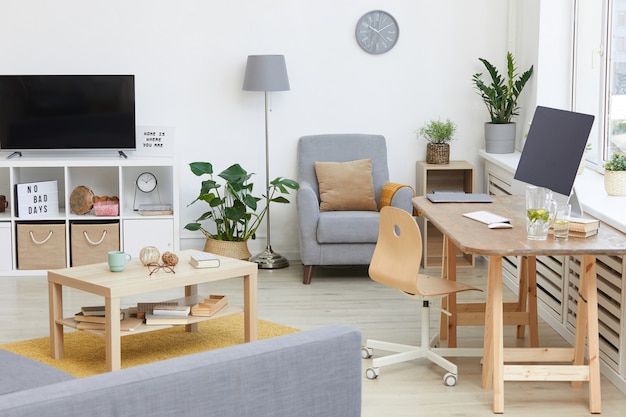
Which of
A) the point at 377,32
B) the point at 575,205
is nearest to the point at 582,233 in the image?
the point at 575,205

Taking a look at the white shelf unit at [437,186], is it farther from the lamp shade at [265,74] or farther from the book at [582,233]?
the book at [582,233]

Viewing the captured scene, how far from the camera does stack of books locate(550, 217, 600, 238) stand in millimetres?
3756

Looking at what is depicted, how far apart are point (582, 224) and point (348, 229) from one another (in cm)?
227

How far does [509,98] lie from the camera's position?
6336 millimetres

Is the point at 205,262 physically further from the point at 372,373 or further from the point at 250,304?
the point at 372,373

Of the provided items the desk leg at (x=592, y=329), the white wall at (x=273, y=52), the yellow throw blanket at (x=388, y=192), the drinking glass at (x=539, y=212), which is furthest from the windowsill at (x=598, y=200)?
the white wall at (x=273, y=52)

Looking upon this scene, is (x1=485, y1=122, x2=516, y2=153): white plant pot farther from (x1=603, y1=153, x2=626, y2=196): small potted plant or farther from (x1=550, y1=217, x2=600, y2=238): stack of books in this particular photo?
(x1=550, y1=217, x2=600, y2=238): stack of books

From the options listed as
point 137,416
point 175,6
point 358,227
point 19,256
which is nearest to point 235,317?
point 358,227

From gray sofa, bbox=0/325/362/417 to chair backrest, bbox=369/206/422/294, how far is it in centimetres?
164

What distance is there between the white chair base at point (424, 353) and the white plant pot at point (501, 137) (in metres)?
2.33

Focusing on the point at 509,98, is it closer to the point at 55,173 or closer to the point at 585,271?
the point at 585,271

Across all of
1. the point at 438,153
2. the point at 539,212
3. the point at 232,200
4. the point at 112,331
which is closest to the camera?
the point at 539,212

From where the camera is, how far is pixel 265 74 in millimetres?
6191

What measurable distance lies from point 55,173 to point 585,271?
4010 mm
